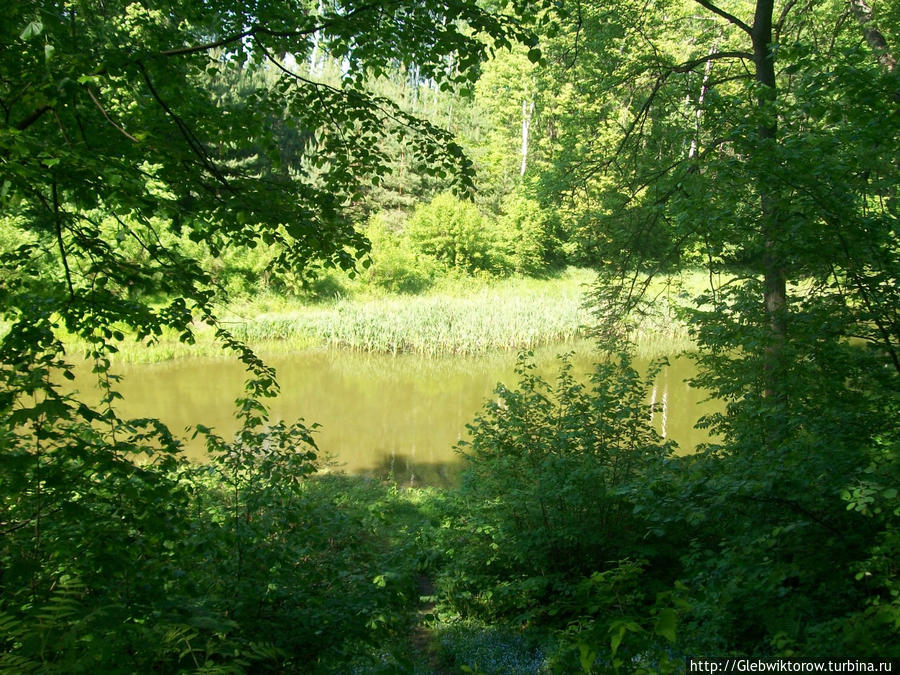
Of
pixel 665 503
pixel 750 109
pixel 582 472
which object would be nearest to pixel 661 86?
pixel 750 109

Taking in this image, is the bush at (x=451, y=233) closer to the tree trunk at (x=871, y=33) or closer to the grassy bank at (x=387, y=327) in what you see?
the grassy bank at (x=387, y=327)

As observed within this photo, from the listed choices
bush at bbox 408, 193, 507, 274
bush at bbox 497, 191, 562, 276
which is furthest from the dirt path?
bush at bbox 497, 191, 562, 276

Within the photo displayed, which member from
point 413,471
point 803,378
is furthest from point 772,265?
point 413,471

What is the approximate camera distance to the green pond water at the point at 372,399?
10695 millimetres

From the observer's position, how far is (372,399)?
526 inches

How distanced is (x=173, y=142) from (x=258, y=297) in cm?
1774

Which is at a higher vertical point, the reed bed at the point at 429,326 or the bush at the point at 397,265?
the bush at the point at 397,265

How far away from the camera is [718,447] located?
3.96 m

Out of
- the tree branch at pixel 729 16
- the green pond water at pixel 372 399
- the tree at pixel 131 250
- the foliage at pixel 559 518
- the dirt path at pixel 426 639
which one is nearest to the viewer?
the tree at pixel 131 250

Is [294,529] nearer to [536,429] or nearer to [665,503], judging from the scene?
[665,503]

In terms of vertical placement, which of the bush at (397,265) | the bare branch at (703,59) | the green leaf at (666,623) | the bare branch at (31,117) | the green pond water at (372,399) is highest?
the bare branch at (703,59)

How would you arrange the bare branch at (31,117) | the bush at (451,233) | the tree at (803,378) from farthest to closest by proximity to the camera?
the bush at (451,233) → the tree at (803,378) → the bare branch at (31,117)

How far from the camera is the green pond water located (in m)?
10.7

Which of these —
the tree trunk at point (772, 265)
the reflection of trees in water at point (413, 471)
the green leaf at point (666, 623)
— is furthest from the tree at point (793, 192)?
the reflection of trees in water at point (413, 471)
